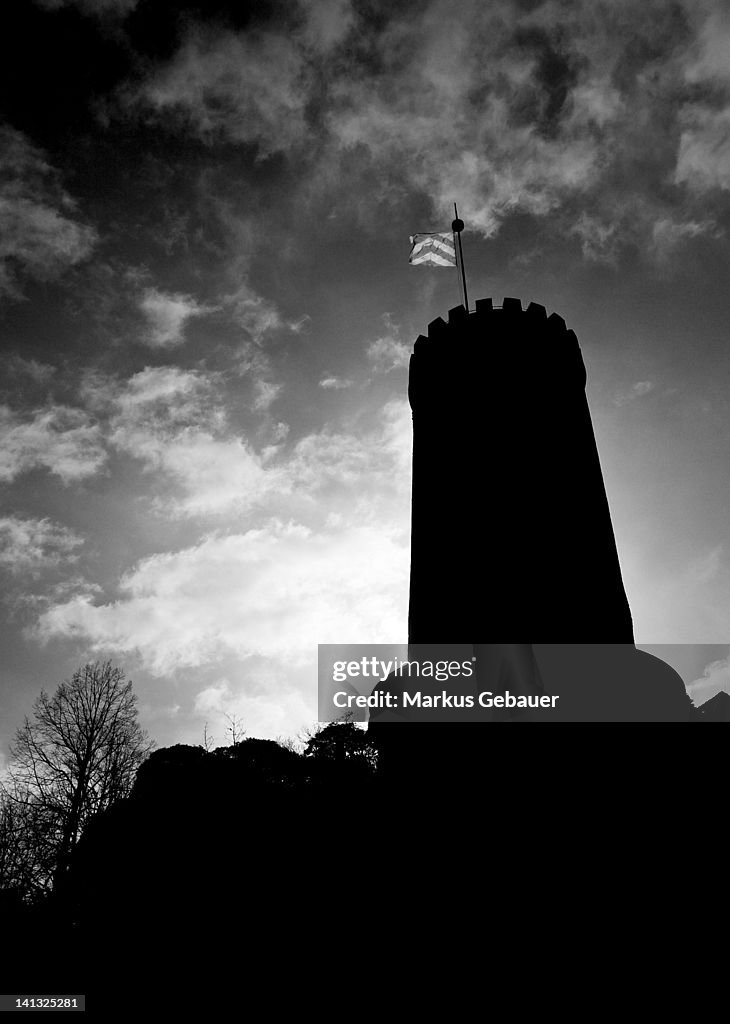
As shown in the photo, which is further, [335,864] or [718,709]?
[335,864]

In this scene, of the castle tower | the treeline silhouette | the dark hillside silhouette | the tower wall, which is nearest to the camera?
the treeline silhouette

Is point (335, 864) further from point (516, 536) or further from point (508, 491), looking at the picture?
point (508, 491)

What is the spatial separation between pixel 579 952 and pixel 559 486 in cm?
1055

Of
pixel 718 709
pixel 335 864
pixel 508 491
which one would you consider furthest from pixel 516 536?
pixel 335 864

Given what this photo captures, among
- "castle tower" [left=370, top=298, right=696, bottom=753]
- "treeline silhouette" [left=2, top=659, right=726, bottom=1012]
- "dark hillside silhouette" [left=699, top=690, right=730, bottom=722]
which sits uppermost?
"castle tower" [left=370, top=298, right=696, bottom=753]

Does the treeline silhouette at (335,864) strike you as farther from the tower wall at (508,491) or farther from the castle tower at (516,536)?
the tower wall at (508,491)

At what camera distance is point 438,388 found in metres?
18.6

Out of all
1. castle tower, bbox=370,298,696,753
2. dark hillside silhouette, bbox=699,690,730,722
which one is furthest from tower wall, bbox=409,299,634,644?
dark hillside silhouette, bbox=699,690,730,722

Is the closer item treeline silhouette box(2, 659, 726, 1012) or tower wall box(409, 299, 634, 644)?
treeline silhouette box(2, 659, 726, 1012)

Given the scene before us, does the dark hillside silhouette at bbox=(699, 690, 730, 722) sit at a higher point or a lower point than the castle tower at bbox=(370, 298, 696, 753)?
lower

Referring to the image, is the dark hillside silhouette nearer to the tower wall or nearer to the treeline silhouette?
the treeline silhouette

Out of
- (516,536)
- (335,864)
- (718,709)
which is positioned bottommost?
(335,864)

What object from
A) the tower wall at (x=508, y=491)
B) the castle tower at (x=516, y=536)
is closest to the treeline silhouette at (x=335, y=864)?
the castle tower at (x=516, y=536)

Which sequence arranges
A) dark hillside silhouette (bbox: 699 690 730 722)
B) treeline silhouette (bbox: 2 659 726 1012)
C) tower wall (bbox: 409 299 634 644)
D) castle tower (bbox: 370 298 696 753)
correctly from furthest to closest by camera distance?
tower wall (bbox: 409 299 634 644), castle tower (bbox: 370 298 696 753), dark hillside silhouette (bbox: 699 690 730 722), treeline silhouette (bbox: 2 659 726 1012)
